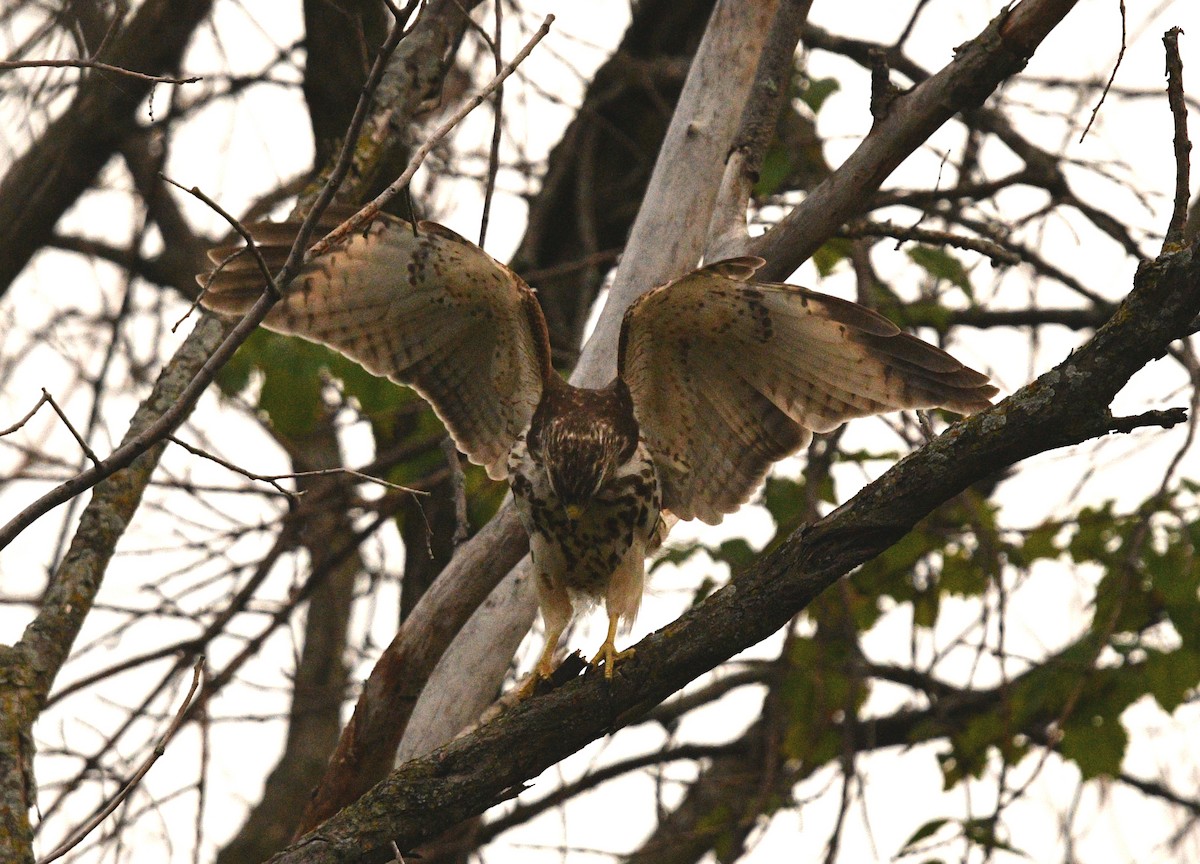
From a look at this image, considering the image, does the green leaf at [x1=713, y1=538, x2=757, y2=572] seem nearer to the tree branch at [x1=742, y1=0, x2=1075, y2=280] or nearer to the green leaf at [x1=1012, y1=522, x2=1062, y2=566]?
the green leaf at [x1=1012, y1=522, x2=1062, y2=566]

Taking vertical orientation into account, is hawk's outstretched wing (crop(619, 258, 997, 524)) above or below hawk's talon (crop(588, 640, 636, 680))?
above

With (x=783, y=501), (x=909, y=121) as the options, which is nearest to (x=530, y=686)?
(x=909, y=121)

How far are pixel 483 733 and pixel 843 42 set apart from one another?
12.8ft

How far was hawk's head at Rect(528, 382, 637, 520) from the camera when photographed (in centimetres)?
375

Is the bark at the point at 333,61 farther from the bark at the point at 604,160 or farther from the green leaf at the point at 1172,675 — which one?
the green leaf at the point at 1172,675

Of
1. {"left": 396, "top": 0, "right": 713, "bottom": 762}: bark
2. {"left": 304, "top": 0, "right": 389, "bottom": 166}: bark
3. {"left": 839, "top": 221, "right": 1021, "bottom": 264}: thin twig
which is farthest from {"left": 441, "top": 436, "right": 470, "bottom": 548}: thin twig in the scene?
{"left": 396, "top": 0, "right": 713, "bottom": 762}: bark

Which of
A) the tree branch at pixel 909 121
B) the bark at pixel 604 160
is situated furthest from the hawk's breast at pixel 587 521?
the bark at pixel 604 160

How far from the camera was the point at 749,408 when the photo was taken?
4.21 meters

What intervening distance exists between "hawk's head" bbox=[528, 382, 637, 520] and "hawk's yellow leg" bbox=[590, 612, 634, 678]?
0.32m

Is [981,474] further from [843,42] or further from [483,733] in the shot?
[843,42]

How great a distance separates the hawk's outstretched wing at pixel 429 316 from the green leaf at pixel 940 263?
1.90 meters

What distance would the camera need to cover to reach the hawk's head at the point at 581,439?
3.75 m

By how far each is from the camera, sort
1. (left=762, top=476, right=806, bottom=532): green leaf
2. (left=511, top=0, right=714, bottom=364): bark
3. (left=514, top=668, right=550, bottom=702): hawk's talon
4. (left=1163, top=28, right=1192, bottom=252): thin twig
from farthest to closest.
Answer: (left=511, top=0, right=714, bottom=364): bark < (left=762, top=476, right=806, bottom=532): green leaf < (left=514, top=668, right=550, bottom=702): hawk's talon < (left=1163, top=28, right=1192, bottom=252): thin twig

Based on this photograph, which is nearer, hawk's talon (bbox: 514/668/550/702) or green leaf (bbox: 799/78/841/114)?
hawk's talon (bbox: 514/668/550/702)
